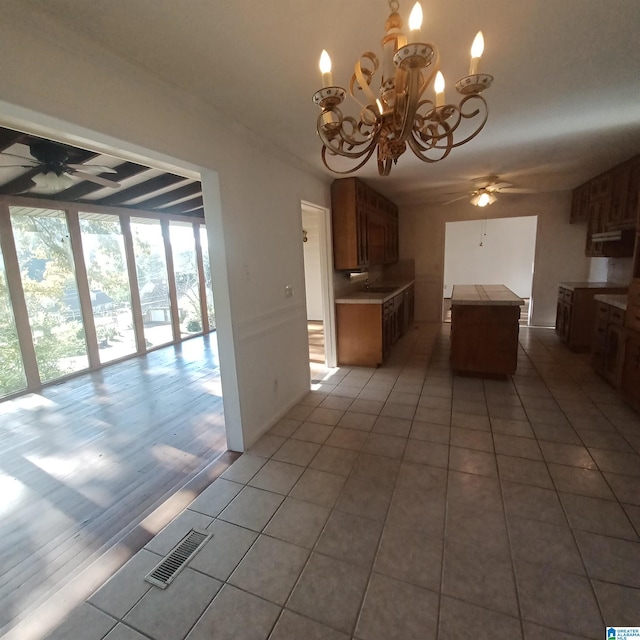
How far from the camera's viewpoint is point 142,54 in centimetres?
158

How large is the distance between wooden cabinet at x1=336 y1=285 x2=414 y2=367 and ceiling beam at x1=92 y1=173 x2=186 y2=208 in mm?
2788

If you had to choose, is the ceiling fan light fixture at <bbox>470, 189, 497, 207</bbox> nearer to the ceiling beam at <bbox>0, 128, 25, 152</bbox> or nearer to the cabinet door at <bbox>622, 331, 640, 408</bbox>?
the cabinet door at <bbox>622, 331, 640, 408</bbox>

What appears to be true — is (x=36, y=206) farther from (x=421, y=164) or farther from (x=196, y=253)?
(x=421, y=164)

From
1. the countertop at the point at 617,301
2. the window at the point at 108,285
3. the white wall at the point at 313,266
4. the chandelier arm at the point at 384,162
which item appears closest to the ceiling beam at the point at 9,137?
the window at the point at 108,285

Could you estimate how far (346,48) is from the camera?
160 centimetres

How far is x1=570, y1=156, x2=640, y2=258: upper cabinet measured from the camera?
143 inches


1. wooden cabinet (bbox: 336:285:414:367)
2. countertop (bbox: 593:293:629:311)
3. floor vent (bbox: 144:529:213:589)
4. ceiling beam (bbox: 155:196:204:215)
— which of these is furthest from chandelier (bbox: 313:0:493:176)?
ceiling beam (bbox: 155:196:204:215)

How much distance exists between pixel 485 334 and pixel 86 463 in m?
3.94

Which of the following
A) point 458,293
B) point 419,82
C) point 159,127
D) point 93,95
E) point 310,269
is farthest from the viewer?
point 310,269

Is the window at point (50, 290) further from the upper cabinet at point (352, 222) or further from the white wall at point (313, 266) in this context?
the white wall at point (313, 266)

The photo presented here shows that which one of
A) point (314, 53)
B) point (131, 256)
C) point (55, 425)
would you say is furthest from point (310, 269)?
point (314, 53)

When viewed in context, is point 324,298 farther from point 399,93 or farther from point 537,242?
point 537,242

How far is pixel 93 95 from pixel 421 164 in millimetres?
3067

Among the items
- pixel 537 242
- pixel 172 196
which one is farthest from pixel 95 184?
pixel 537 242
